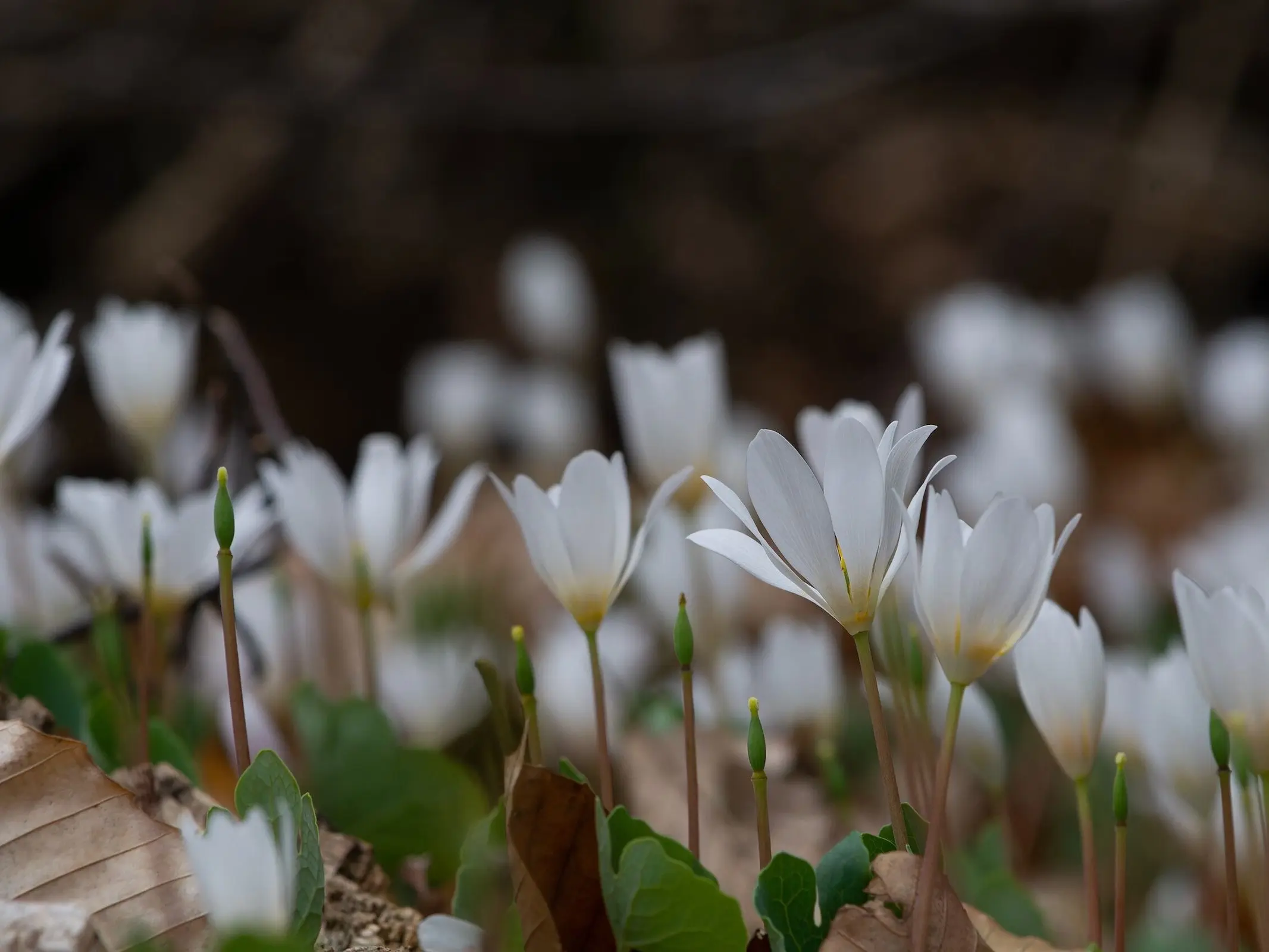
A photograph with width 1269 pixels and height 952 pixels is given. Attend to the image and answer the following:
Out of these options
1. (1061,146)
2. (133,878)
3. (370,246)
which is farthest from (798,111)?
(133,878)

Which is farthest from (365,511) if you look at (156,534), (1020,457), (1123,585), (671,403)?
(1123,585)

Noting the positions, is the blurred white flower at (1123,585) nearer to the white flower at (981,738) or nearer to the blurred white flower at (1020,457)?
the blurred white flower at (1020,457)

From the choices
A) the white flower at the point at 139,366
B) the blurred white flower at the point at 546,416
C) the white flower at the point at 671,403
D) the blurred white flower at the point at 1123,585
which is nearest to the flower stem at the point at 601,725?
the white flower at the point at 671,403

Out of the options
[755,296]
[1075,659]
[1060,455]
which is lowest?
[755,296]

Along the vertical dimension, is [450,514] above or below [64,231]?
above

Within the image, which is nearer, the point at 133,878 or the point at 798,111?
the point at 133,878

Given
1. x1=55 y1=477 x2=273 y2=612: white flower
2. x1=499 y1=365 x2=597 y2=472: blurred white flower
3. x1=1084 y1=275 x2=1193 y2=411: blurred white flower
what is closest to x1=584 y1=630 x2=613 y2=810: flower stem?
x1=55 y1=477 x2=273 y2=612: white flower

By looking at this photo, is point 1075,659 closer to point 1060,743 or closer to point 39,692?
point 1060,743

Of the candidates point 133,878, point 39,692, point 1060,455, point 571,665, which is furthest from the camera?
point 1060,455
